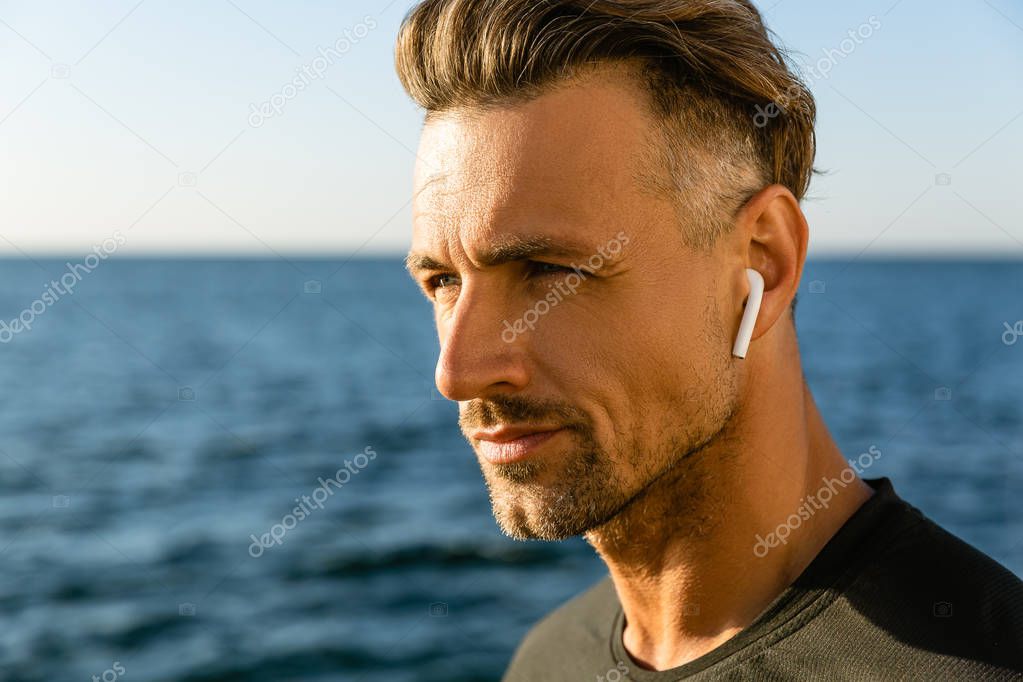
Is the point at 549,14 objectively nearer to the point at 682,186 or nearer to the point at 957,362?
the point at 682,186

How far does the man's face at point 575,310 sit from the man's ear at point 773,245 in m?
0.13

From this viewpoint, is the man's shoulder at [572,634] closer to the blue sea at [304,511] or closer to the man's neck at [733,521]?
the man's neck at [733,521]

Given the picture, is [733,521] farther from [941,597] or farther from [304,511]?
[304,511]

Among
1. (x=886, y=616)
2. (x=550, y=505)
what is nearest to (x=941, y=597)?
(x=886, y=616)

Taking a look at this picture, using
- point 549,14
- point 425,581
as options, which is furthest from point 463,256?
point 425,581

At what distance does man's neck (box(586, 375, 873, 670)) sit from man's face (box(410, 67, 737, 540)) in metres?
0.17

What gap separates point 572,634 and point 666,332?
4.72 ft

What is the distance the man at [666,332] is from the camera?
251 centimetres

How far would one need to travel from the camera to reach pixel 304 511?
18453mm

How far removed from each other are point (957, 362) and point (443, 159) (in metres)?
46.8

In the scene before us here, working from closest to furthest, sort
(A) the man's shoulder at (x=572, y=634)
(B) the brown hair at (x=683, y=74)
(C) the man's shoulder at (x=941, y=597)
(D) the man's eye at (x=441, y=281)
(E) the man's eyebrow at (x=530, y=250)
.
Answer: (C) the man's shoulder at (x=941, y=597) < (E) the man's eyebrow at (x=530, y=250) < (B) the brown hair at (x=683, y=74) < (D) the man's eye at (x=441, y=281) < (A) the man's shoulder at (x=572, y=634)

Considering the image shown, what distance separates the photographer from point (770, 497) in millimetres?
2750

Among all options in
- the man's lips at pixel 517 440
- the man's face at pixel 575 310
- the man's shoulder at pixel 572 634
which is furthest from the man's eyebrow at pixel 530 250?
the man's shoulder at pixel 572 634

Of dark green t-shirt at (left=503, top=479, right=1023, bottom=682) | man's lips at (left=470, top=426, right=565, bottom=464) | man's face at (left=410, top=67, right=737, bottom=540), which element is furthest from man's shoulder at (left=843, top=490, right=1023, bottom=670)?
man's lips at (left=470, top=426, right=565, bottom=464)
